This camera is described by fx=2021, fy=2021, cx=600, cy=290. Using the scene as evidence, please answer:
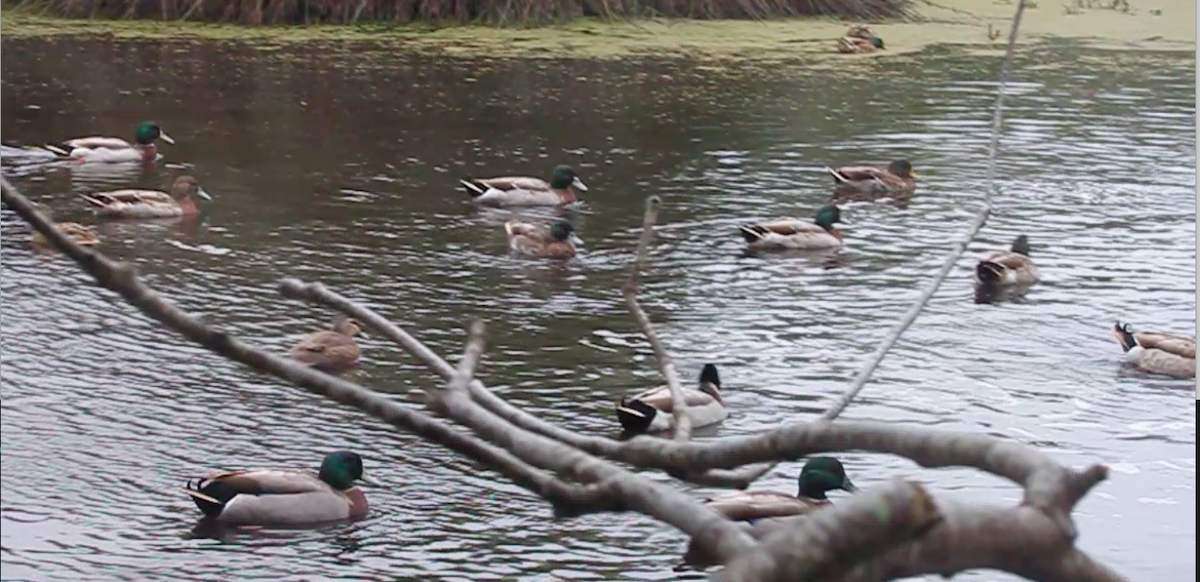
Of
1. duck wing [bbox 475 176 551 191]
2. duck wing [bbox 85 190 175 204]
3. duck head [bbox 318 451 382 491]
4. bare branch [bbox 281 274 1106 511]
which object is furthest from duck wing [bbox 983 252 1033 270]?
bare branch [bbox 281 274 1106 511]

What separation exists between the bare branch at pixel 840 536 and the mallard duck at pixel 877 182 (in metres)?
12.4

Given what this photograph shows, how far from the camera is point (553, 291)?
33.5 feet

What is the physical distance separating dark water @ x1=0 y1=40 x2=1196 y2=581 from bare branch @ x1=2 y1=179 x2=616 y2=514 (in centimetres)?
38

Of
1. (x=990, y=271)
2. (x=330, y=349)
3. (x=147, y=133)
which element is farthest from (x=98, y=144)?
(x=990, y=271)

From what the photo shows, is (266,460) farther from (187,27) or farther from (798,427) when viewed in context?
(187,27)

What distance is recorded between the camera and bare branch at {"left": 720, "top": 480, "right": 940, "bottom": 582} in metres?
0.86

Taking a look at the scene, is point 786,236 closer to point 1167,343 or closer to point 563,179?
point 563,179

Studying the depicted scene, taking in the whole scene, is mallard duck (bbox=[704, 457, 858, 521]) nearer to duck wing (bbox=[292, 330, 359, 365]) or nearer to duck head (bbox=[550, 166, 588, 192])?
duck wing (bbox=[292, 330, 359, 365])

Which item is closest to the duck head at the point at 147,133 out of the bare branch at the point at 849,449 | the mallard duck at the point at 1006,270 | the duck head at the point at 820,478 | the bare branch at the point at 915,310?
the mallard duck at the point at 1006,270

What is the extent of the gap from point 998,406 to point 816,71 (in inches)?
486

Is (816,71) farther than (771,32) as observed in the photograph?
No

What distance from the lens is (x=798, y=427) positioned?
1.11 meters

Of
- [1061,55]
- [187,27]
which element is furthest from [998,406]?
[187,27]

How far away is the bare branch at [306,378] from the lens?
1162 millimetres
